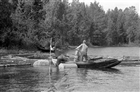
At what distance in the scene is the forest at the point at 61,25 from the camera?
5134 centimetres

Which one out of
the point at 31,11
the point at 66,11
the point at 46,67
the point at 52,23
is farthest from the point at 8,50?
the point at 66,11

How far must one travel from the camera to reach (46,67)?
88.9 ft

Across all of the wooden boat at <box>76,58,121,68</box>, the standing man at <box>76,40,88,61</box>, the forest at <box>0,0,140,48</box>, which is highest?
the forest at <box>0,0,140,48</box>

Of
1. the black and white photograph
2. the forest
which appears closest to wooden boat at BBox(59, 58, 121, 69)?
the black and white photograph

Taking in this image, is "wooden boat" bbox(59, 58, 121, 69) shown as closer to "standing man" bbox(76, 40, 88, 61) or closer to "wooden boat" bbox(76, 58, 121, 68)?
"wooden boat" bbox(76, 58, 121, 68)

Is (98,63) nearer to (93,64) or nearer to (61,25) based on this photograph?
(93,64)

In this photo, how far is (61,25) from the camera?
81438mm

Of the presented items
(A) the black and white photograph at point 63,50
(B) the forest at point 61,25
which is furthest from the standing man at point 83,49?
(B) the forest at point 61,25

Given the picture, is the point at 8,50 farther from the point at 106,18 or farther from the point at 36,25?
the point at 106,18

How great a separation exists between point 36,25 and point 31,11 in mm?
3174

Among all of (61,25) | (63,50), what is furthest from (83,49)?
(61,25)

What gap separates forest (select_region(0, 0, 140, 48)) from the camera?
168 ft

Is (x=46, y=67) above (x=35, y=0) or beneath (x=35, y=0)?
beneath

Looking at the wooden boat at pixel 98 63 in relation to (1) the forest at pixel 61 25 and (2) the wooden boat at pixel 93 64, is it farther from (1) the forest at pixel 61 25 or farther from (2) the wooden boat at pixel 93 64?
(1) the forest at pixel 61 25
